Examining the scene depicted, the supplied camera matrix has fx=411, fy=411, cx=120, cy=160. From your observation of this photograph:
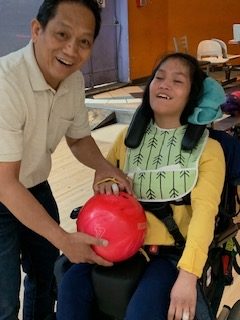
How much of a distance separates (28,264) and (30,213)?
509 millimetres

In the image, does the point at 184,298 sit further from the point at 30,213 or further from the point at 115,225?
the point at 30,213

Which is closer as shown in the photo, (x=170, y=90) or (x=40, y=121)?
(x=40, y=121)

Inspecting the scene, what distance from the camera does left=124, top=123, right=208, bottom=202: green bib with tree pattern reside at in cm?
139

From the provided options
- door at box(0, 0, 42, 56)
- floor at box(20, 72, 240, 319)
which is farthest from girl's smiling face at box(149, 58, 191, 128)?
door at box(0, 0, 42, 56)

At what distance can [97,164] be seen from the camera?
1.48 metres

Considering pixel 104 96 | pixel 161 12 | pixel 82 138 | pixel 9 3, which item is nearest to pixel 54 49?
pixel 82 138

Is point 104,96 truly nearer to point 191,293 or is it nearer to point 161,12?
point 161,12

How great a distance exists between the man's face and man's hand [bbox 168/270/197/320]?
70 centimetres

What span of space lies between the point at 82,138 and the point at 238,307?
856 millimetres

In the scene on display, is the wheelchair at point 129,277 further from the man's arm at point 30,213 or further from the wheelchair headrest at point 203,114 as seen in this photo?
the wheelchair headrest at point 203,114

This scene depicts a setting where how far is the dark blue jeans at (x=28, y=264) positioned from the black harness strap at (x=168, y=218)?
1.32 ft

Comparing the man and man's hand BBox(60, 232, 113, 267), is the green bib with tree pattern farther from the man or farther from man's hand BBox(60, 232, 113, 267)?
man's hand BBox(60, 232, 113, 267)

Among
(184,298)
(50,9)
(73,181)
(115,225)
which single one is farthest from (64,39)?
(73,181)

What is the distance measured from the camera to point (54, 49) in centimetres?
116
